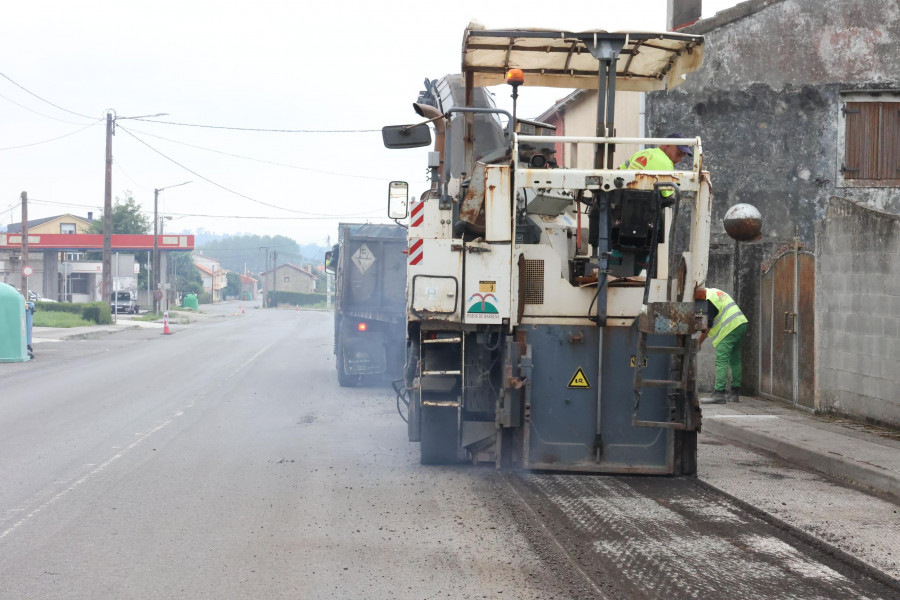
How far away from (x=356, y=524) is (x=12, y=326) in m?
16.4

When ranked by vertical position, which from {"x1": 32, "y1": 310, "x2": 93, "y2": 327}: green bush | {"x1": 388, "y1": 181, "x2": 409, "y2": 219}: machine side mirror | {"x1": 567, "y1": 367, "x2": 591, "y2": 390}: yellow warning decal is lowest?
{"x1": 32, "y1": 310, "x2": 93, "y2": 327}: green bush

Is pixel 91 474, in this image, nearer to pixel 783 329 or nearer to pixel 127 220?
pixel 783 329

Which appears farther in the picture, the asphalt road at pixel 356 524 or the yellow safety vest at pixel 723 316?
the yellow safety vest at pixel 723 316

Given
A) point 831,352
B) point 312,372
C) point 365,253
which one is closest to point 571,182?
point 831,352

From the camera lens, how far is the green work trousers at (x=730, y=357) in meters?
12.3

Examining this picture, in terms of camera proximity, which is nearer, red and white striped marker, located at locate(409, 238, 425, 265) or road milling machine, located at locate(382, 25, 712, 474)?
road milling machine, located at locate(382, 25, 712, 474)

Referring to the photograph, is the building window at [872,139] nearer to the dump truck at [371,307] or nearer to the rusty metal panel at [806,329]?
the rusty metal panel at [806,329]

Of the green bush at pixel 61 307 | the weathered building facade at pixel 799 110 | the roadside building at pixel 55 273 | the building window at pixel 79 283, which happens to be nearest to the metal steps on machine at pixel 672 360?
the weathered building facade at pixel 799 110

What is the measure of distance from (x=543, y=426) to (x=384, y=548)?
7.51 feet

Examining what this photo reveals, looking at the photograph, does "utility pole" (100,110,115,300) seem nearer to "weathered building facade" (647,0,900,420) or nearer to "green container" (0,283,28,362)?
"green container" (0,283,28,362)

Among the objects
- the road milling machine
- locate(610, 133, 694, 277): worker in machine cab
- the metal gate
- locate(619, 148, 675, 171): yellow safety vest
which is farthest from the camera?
the metal gate

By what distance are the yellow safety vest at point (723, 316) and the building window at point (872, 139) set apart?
467cm

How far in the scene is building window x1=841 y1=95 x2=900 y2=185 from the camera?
15.3 metres

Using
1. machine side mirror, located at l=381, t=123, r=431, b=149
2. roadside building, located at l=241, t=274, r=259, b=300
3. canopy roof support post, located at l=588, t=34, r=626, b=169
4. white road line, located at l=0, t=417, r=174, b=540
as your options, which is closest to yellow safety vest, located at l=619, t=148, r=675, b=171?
canopy roof support post, located at l=588, t=34, r=626, b=169
